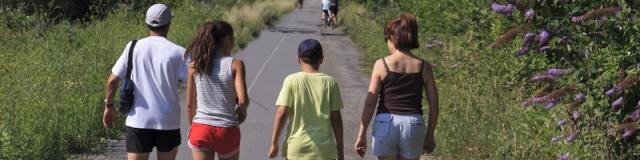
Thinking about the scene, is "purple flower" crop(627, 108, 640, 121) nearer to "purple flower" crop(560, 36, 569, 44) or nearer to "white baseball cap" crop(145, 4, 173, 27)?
"purple flower" crop(560, 36, 569, 44)

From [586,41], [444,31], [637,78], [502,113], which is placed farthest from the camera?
[444,31]

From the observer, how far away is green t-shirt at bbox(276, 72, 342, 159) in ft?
20.4

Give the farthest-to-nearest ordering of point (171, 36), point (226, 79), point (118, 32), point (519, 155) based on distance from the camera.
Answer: point (171, 36) < point (118, 32) < point (519, 155) < point (226, 79)

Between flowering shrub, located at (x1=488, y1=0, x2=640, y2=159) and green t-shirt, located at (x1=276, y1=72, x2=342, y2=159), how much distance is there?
1660 millimetres

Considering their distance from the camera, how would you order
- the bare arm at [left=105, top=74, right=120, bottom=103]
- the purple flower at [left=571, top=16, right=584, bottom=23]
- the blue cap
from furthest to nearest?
1. the purple flower at [left=571, top=16, right=584, bottom=23]
2. the bare arm at [left=105, top=74, right=120, bottom=103]
3. the blue cap

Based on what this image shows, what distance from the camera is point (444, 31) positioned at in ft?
57.8

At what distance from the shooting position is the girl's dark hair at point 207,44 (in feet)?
→ 21.1

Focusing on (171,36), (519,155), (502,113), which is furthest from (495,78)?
(171,36)

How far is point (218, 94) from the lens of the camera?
646 cm

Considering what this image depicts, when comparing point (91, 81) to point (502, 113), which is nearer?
point (502, 113)

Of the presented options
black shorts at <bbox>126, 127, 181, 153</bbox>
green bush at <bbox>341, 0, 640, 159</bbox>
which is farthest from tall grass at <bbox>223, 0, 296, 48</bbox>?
black shorts at <bbox>126, 127, 181, 153</bbox>

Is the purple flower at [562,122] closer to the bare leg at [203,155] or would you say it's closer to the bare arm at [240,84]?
the bare arm at [240,84]

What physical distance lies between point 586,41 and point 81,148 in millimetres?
4782

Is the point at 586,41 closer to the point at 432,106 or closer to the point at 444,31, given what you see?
the point at 432,106
